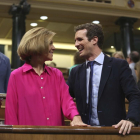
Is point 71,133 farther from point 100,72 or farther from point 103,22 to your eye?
point 103,22

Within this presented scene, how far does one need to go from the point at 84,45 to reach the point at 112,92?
45 cm

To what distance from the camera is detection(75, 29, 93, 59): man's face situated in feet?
8.07

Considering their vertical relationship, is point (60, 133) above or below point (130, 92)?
below

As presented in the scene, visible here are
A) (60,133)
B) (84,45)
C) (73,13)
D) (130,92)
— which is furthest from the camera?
(73,13)

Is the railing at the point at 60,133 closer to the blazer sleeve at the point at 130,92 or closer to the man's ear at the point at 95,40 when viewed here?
the blazer sleeve at the point at 130,92

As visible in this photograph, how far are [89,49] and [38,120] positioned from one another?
790 mm

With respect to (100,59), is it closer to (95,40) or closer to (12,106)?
(95,40)

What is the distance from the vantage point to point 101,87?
2285mm

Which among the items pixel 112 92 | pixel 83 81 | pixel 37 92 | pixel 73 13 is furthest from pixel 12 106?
pixel 73 13

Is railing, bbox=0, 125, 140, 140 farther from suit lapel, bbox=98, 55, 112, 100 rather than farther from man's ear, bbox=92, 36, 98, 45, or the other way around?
man's ear, bbox=92, 36, 98, 45

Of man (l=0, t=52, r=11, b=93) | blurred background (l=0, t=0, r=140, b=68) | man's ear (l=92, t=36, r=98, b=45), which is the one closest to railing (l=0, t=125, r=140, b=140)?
man's ear (l=92, t=36, r=98, b=45)

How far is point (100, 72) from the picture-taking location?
2389 millimetres

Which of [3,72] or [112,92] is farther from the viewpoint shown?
[3,72]

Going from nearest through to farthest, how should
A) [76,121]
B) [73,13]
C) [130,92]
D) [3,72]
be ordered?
[76,121] < [130,92] < [3,72] < [73,13]
